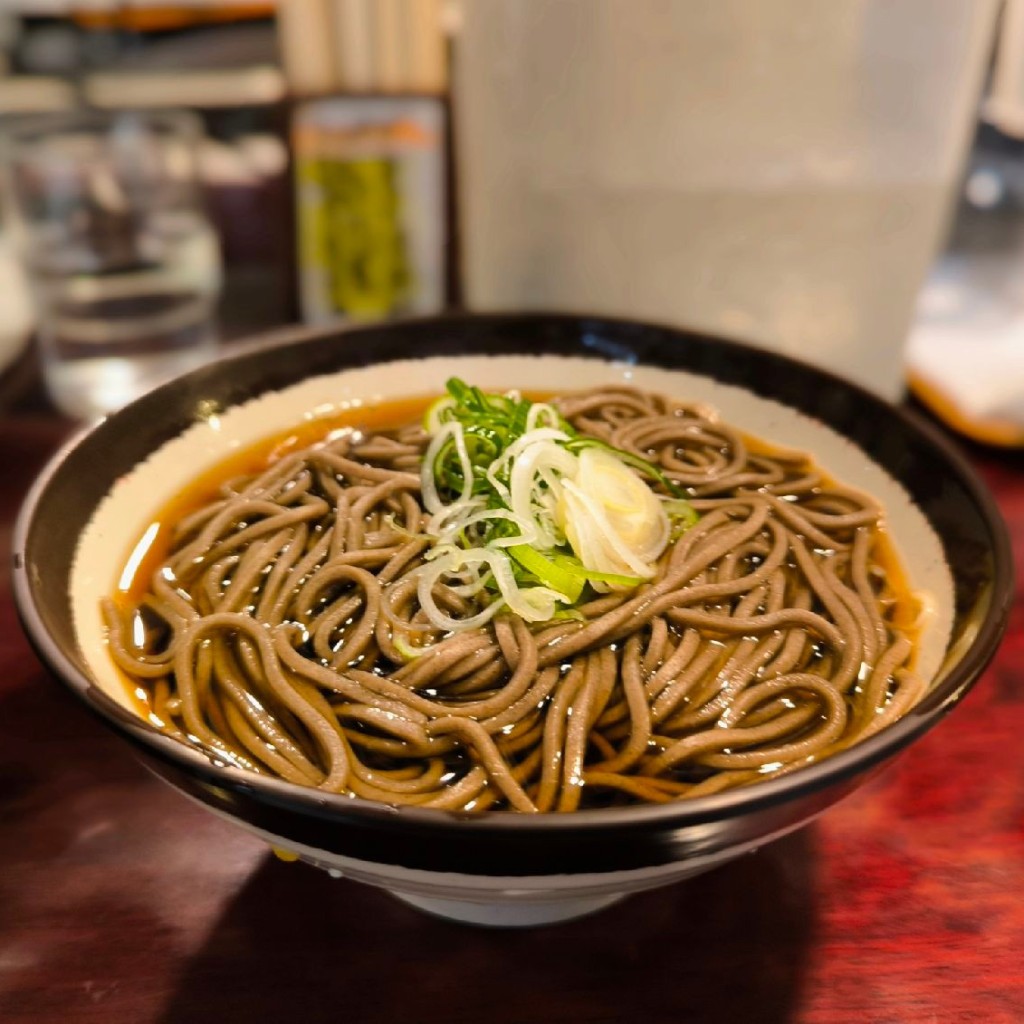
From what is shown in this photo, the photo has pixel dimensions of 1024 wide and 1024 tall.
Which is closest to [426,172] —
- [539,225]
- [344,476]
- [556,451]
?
[539,225]

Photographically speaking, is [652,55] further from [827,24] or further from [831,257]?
[831,257]

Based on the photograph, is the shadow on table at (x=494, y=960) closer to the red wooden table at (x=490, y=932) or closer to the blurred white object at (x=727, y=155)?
the red wooden table at (x=490, y=932)

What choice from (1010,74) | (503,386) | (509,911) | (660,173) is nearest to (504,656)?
(509,911)

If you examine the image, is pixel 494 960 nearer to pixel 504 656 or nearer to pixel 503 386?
pixel 504 656

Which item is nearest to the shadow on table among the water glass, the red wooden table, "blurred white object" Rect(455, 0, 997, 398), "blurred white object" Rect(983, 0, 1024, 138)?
the red wooden table

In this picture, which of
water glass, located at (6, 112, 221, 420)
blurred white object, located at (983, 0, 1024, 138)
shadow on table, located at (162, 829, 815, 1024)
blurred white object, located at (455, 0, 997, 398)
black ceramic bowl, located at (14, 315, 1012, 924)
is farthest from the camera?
water glass, located at (6, 112, 221, 420)

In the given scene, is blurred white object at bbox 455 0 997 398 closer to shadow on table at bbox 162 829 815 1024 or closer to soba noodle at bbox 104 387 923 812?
soba noodle at bbox 104 387 923 812
